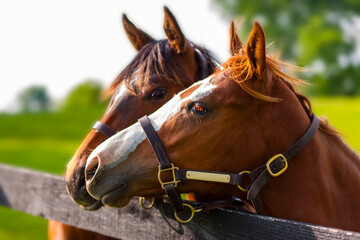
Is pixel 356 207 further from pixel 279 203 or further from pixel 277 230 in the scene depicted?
pixel 277 230

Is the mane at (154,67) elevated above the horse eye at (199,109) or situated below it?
below

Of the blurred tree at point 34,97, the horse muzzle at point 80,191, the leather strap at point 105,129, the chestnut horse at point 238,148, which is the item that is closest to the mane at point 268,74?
the chestnut horse at point 238,148

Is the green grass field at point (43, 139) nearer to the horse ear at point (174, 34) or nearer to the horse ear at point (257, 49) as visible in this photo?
the horse ear at point (174, 34)

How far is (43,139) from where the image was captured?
820 inches

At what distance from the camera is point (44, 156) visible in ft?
52.7

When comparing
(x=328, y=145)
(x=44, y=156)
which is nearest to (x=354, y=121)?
(x=44, y=156)

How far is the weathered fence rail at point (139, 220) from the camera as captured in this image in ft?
6.14

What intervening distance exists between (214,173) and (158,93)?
2.85 ft

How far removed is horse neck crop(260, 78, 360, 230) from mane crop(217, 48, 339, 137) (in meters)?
0.15

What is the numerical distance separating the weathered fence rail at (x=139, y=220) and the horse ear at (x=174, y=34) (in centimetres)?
114

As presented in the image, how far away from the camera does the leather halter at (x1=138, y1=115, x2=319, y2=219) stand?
2.12m

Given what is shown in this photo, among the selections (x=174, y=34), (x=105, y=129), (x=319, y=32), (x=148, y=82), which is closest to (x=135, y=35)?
(x=174, y=34)

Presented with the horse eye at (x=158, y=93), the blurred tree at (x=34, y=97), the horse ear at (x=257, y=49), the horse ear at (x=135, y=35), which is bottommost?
the blurred tree at (x=34, y=97)

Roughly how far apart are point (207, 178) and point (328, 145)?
0.80 metres
